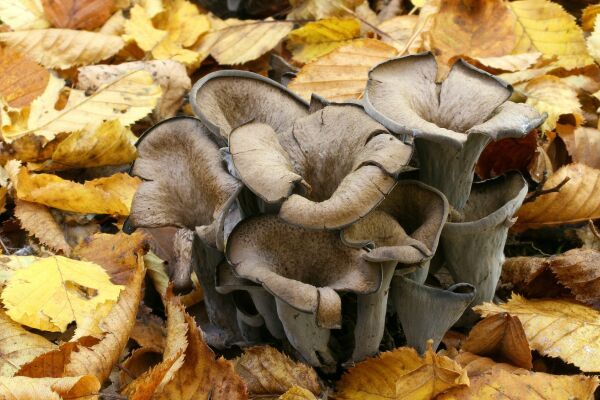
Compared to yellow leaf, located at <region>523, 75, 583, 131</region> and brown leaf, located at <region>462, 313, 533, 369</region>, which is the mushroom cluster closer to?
brown leaf, located at <region>462, 313, 533, 369</region>

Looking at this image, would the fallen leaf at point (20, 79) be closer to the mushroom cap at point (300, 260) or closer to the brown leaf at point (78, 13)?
the brown leaf at point (78, 13)

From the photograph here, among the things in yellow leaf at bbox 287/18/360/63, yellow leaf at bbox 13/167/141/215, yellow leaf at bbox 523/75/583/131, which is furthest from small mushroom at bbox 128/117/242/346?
yellow leaf at bbox 287/18/360/63

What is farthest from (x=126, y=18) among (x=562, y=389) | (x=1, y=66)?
(x=562, y=389)

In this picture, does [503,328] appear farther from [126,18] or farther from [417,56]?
[126,18]

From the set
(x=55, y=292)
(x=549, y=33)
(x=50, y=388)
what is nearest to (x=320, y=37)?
(x=549, y=33)

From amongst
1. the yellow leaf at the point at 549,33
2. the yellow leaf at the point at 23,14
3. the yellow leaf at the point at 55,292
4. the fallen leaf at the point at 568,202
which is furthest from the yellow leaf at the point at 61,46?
the fallen leaf at the point at 568,202

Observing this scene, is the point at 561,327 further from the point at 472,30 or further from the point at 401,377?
the point at 472,30
